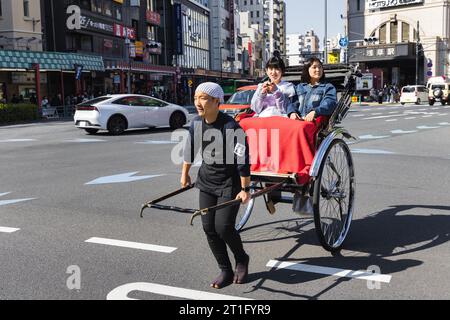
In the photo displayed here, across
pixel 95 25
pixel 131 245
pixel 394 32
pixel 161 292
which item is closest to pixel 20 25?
pixel 95 25

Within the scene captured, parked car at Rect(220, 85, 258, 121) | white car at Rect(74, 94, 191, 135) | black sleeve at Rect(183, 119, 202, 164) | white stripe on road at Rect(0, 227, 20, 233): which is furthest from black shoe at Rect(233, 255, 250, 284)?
white car at Rect(74, 94, 191, 135)

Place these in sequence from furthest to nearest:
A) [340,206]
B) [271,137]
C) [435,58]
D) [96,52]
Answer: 1. [435,58]
2. [96,52]
3. [340,206]
4. [271,137]

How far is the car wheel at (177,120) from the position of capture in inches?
778

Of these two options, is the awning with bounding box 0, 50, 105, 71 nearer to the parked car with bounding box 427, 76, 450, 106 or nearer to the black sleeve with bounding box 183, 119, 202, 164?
the parked car with bounding box 427, 76, 450, 106

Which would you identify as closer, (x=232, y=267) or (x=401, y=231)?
(x=232, y=267)

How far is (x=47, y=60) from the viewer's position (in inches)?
1240

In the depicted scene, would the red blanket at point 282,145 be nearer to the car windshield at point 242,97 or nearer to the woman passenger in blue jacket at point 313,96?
the woman passenger in blue jacket at point 313,96

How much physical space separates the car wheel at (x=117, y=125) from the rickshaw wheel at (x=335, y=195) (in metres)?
13.6

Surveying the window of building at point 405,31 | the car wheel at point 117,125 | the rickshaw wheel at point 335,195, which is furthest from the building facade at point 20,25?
the window of building at point 405,31

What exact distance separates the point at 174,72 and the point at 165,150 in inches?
1476

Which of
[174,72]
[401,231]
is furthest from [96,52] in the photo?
[401,231]

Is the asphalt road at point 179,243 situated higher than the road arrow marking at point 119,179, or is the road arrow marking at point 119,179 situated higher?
the road arrow marking at point 119,179
